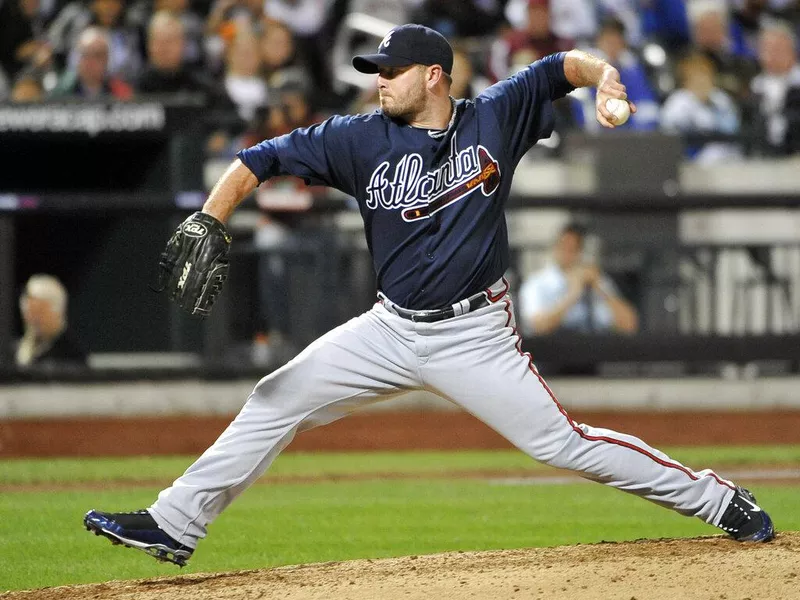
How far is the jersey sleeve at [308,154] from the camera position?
4.62m

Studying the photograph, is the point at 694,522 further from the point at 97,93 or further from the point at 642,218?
the point at 97,93

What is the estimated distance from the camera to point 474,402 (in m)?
4.56

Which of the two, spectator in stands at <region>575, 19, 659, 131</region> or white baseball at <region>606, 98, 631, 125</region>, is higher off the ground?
spectator in stands at <region>575, 19, 659, 131</region>

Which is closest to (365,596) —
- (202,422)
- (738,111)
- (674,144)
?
(202,422)

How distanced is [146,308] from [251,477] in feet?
17.6

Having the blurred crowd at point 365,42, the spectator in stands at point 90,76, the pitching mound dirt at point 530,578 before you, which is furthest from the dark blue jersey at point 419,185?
the spectator in stands at point 90,76

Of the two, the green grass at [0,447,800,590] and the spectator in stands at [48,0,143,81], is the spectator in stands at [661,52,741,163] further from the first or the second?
the spectator in stands at [48,0,143,81]

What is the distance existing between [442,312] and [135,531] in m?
1.26

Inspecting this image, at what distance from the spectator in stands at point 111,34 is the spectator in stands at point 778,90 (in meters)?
5.52

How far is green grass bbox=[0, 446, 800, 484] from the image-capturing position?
27.1ft

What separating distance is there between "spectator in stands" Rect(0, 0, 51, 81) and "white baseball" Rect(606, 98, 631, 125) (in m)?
8.56

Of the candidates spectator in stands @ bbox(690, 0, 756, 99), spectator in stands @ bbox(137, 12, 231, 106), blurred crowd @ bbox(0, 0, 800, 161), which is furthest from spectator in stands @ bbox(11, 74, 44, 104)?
spectator in stands @ bbox(690, 0, 756, 99)

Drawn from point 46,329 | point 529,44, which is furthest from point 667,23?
point 46,329

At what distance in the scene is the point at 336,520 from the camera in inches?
251
